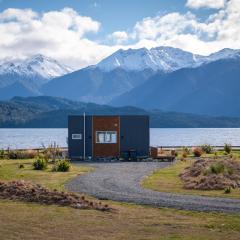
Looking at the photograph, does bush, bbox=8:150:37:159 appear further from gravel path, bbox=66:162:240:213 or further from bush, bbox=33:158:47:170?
gravel path, bbox=66:162:240:213

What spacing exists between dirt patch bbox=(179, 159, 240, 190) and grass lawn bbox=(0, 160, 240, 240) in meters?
7.22

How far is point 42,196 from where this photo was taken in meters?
21.8

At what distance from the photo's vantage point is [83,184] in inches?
1111

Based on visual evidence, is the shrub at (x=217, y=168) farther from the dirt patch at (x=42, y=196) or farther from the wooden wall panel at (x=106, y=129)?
the wooden wall panel at (x=106, y=129)

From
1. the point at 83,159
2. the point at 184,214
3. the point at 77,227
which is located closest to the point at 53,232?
the point at 77,227

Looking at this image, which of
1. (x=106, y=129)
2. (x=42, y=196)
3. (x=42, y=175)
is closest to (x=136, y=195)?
(x=42, y=196)

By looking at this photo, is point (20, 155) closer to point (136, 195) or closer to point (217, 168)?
point (217, 168)

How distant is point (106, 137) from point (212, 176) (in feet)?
79.2

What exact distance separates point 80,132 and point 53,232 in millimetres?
36969

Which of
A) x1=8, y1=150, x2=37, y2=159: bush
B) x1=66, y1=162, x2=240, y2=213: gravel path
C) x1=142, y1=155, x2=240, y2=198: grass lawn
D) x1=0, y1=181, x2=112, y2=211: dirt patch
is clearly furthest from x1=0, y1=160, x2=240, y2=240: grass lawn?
x1=8, y1=150, x2=37, y2=159: bush

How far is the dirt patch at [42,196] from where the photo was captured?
20391mm

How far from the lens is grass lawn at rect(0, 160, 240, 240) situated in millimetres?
15367

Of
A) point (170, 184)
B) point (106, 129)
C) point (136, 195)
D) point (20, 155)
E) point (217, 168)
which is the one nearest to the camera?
point (136, 195)

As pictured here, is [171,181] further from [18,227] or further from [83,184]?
[18,227]
